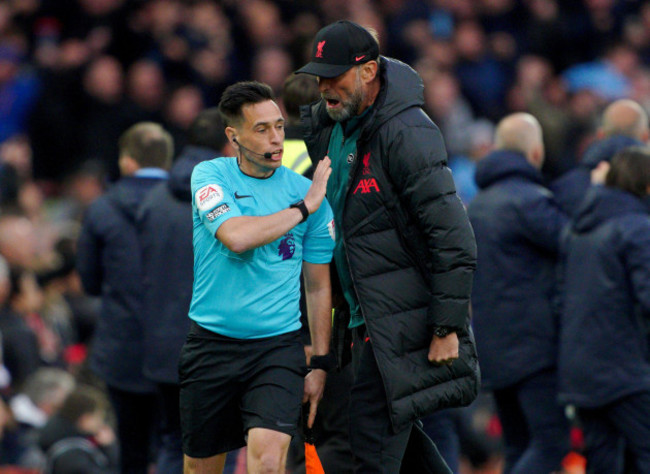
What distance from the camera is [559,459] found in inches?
268

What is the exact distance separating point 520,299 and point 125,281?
2404mm

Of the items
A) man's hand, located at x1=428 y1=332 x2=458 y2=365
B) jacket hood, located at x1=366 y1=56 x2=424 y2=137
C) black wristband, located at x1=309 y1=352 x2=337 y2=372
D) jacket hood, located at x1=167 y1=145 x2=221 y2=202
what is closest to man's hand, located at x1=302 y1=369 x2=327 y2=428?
black wristband, located at x1=309 y1=352 x2=337 y2=372

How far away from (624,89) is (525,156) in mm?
7123

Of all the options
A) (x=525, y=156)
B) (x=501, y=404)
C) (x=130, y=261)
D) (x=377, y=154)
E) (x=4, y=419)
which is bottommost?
(x=4, y=419)

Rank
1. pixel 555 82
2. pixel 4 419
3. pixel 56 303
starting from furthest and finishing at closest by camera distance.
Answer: pixel 555 82
pixel 56 303
pixel 4 419

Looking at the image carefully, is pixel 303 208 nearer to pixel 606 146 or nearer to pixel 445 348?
pixel 445 348

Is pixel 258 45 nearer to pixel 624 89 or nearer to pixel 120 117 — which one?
pixel 120 117

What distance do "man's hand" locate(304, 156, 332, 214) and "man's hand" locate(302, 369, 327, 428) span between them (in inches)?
28.1

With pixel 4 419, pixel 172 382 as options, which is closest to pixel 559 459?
pixel 172 382

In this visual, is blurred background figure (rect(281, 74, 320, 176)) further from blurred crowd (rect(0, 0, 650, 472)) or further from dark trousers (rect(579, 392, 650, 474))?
blurred crowd (rect(0, 0, 650, 472))

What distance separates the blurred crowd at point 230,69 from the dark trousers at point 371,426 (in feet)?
17.9

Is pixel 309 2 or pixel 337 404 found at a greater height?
pixel 309 2

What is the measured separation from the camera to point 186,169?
6676 millimetres

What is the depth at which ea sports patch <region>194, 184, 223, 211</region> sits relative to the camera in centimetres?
478
